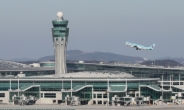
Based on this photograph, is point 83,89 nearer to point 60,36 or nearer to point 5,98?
point 5,98

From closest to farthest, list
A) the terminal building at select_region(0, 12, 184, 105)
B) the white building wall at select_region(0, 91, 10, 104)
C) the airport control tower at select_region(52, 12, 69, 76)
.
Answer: the terminal building at select_region(0, 12, 184, 105)
the white building wall at select_region(0, 91, 10, 104)
the airport control tower at select_region(52, 12, 69, 76)

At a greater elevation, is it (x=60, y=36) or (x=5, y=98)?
(x=60, y=36)

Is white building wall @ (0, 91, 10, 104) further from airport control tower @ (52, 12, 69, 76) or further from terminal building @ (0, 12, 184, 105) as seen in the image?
airport control tower @ (52, 12, 69, 76)

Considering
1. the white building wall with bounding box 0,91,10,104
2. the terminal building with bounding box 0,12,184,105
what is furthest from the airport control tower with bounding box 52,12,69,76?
the white building wall with bounding box 0,91,10,104

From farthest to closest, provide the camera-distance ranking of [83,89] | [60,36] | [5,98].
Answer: [60,36] → [5,98] → [83,89]

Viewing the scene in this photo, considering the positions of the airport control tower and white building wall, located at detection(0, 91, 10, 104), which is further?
the airport control tower

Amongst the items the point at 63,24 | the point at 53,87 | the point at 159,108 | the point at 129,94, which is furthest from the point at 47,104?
the point at 63,24

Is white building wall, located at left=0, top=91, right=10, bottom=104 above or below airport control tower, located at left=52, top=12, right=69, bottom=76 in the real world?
below

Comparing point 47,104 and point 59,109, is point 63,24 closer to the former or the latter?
point 47,104

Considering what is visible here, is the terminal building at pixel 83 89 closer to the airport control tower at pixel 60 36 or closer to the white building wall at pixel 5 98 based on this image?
the white building wall at pixel 5 98

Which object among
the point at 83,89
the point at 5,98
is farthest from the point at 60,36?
the point at 5,98

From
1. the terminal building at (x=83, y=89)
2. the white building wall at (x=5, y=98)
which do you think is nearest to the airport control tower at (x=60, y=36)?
the terminal building at (x=83, y=89)
